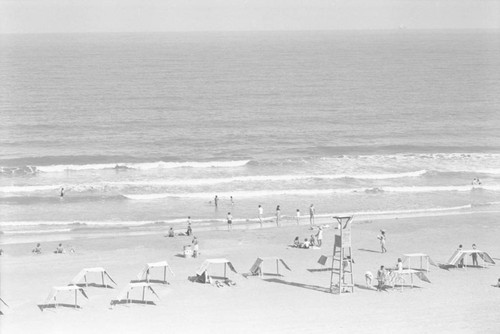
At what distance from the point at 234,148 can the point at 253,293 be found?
3514 centimetres

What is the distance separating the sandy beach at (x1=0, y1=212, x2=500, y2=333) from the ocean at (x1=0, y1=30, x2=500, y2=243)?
6.18 meters

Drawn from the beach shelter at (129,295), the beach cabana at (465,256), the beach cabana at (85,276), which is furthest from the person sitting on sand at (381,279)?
the beach cabana at (85,276)

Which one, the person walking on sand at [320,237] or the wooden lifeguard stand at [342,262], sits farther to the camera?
the person walking on sand at [320,237]

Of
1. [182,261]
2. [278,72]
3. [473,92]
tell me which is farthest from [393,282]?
[278,72]

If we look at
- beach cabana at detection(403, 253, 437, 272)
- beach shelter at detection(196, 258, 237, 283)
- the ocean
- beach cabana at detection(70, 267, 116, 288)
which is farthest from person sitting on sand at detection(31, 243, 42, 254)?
beach cabana at detection(403, 253, 437, 272)

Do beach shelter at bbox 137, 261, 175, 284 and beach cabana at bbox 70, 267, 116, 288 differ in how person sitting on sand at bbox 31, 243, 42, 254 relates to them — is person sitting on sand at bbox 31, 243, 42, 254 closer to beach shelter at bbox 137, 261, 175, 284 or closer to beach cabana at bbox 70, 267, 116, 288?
beach cabana at bbox 70, 267, 116, 288

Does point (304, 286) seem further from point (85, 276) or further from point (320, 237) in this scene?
point (85, 276)

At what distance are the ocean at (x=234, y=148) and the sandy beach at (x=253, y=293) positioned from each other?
20.3 ft

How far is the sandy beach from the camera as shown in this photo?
26.5 metres

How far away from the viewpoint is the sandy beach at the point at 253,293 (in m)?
26.5

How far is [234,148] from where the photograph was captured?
64.8m

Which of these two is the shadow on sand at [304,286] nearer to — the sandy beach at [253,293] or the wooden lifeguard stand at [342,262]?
the sandy beach at [253,293]

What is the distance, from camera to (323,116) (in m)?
80.8

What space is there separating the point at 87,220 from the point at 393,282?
802 inches
